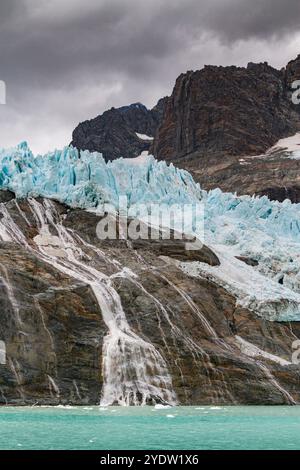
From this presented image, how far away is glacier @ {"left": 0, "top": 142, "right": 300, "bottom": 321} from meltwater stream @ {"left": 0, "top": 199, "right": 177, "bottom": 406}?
4660mm

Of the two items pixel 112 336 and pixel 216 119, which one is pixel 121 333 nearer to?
pixel 112 336

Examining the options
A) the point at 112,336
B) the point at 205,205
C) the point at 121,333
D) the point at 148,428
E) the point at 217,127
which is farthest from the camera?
the point at 217,127

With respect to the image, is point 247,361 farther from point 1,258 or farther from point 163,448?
point 163,448

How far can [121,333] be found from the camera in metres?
37.3

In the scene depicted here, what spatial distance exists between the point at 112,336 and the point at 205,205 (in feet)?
87.1

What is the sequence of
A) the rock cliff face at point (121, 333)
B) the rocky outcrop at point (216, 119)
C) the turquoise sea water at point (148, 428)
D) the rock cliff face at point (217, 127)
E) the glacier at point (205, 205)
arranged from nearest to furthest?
the turquoise sea water at point (148, 428) → the rock cliff face at point (121, 333) → the glacier at point (205, 205) → the rock cliff face at point (217, 127) → the rocky outcrop at point (216, 119)

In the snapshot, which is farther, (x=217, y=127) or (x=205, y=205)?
(x=217, y=127)

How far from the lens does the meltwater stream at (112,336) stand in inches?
1352

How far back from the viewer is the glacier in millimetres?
→ 46656

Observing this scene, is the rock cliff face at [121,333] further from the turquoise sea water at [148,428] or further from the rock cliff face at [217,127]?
the rock cliff face at [217,127]

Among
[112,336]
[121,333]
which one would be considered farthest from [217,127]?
[112,336]

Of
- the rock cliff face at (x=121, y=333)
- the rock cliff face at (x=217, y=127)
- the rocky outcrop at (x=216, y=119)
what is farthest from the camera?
the rocky outcrop at (x=216, y=119)

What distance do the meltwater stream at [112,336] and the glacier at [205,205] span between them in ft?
15.3

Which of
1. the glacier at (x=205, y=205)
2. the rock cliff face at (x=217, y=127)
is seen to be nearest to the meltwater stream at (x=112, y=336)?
the glacier at (x=205, y=205)
